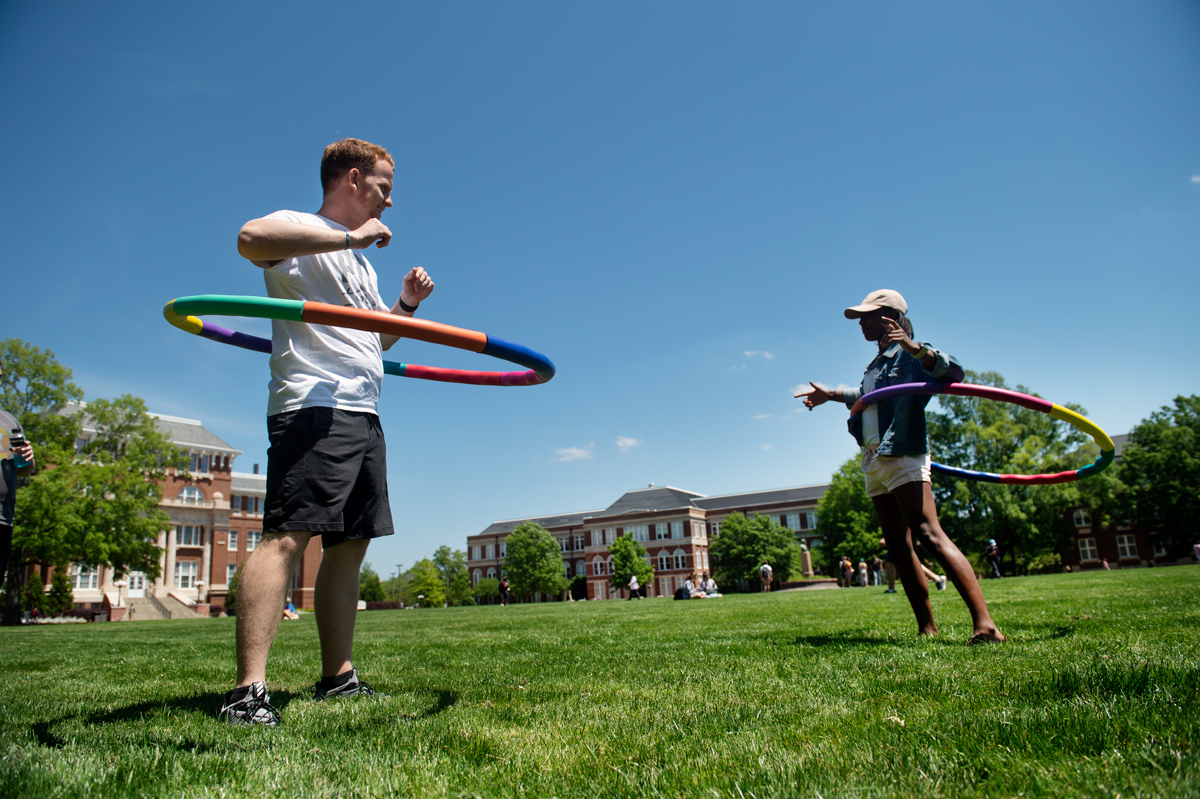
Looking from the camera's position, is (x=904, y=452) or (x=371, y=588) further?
(x=371, y=588)

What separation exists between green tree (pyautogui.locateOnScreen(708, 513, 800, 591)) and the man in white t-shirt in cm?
7307

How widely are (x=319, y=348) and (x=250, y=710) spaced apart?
165 centimetres

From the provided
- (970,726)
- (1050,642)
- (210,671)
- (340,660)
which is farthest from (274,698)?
(1050,642)

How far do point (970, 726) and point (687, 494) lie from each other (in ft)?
359

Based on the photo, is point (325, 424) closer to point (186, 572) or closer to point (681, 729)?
point (681, 729)

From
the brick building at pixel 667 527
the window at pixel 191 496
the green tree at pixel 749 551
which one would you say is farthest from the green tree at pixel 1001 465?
the window at pixel 191 496

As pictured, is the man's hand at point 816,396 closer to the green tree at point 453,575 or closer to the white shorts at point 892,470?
the white shorts at point 892,470

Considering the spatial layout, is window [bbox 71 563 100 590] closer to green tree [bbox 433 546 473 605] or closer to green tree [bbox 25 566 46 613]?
green tree [bbox 25 566 46 613]

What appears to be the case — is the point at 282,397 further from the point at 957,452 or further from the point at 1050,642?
the point at 957,452

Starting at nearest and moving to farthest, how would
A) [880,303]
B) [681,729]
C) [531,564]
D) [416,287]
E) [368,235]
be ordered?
[681,729] → [368,235] → [416,287] → [880,303] → [531,564]

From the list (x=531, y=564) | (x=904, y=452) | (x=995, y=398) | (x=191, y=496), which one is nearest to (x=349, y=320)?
(x=904, y=452)

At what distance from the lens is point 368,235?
3.14 metres

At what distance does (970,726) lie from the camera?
7.25 feet

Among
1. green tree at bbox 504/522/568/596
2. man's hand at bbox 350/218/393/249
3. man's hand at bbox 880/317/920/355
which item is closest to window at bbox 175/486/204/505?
green tree at bbox 504/522/568/596
